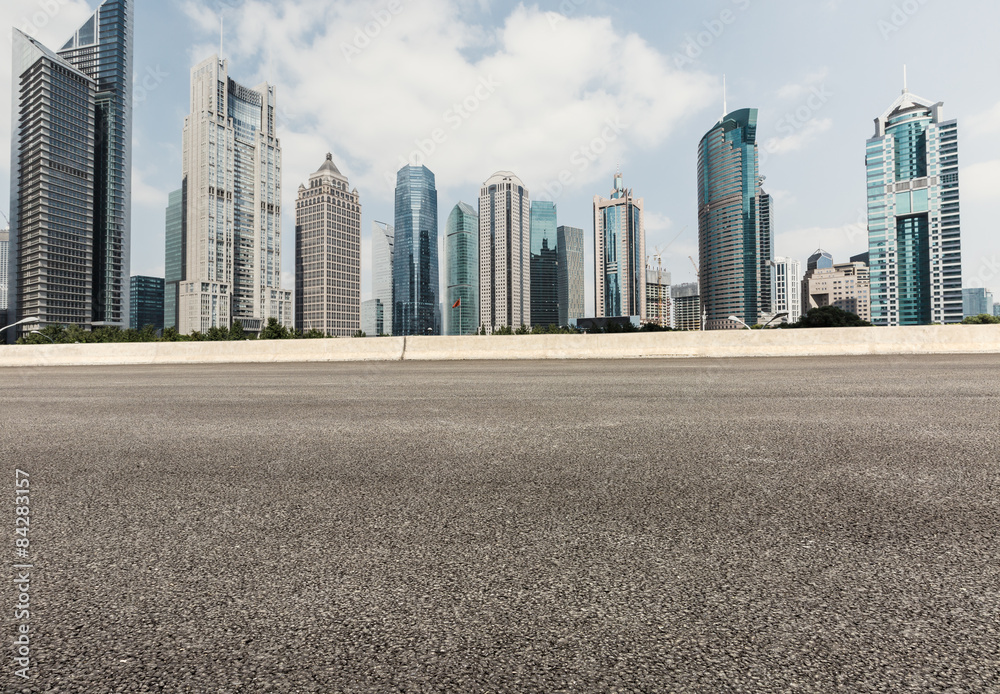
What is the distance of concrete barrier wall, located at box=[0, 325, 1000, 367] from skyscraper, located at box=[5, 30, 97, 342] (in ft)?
576

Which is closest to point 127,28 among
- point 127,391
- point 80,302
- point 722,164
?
point 80,302

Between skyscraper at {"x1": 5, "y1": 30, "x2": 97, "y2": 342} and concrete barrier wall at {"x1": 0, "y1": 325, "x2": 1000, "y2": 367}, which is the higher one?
skyscraper at {"x1": 5, "y1": 30, "x2": 97, "y2": 342}

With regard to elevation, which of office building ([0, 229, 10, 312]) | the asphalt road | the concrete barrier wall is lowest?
the asphalt road

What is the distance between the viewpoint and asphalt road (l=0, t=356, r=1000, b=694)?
1.49 m

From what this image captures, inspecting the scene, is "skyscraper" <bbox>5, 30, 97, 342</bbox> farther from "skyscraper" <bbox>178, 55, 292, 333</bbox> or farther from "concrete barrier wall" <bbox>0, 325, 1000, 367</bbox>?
"concrete barrier wall" <bbox>0, 325, 1000, 367</bbox>

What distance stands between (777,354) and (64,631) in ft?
60.9

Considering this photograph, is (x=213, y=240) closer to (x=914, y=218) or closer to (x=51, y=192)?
(x=51, y=192)

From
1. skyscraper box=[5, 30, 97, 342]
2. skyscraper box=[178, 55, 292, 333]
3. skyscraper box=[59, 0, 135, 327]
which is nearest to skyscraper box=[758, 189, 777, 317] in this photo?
skyscraper box=[178, 55, 292, 333]

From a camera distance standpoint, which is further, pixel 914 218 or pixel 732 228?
pixel 732 228

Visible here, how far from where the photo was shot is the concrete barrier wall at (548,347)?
16047 mm

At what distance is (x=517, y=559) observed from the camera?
7.22ft

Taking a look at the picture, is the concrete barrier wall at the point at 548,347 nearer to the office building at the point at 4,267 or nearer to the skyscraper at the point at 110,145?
the skyscraper at the point at 110,145

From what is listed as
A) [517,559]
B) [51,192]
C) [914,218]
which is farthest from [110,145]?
[914,218]

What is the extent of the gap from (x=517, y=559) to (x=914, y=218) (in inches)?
9019
